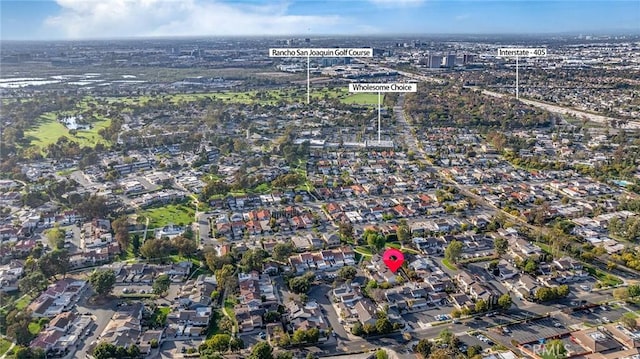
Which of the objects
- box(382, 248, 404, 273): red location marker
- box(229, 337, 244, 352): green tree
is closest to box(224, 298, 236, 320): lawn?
box(229, 337, 244, 352): green tree

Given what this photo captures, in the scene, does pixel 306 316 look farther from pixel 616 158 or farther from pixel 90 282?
pixel 616 158

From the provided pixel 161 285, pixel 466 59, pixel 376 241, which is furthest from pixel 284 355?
pixel 466 59

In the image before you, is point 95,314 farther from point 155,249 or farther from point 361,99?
point 361,99

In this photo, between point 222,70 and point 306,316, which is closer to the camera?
point 306,316

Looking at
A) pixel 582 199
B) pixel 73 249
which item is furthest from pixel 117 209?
pixel 582 199

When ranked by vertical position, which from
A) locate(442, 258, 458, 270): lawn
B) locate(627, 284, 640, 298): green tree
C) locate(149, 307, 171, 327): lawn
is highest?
locate(627, 284, 640, 298): green tree

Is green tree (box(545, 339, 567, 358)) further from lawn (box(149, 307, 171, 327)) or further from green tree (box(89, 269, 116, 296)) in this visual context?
green tree (box(89, 269, 116, 296))

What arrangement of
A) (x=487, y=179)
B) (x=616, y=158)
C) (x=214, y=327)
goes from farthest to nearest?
(x=616, y=158) → (x=487, y=179) → (x=214, y=327)
